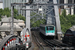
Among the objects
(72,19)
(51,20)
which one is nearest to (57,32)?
(51,20)

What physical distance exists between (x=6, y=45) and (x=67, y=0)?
4284 inches

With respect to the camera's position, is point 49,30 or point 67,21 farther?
point 67,21

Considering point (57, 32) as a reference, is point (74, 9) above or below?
above

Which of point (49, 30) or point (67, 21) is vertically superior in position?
point (67, 21)

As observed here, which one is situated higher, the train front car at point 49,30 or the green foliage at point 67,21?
the green foliage at point 67,21

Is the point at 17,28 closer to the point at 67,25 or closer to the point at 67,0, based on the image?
the point at 67,25

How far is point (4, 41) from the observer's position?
357 inches

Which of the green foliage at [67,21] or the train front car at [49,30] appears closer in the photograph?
the train front car at [49,30]

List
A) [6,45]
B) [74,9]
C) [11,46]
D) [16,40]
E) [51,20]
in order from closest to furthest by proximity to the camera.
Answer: [6,45]
[11,46]
[16,40]
[51,20]
[74,9]

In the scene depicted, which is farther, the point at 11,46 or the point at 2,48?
A: the point at 11,46

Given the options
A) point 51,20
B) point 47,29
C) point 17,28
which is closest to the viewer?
point 17,28

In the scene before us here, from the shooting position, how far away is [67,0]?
378 feet

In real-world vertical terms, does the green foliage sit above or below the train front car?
above

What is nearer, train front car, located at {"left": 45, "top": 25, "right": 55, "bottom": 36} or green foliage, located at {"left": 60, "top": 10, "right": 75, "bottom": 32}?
train front car, located at {"left": 45, "top": 25, "right": 55, "bottom": 36}
